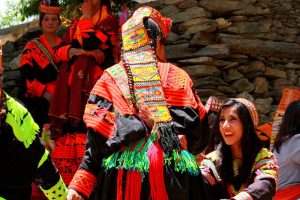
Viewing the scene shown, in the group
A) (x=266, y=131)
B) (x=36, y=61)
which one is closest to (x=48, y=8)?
(x=36, y=61)

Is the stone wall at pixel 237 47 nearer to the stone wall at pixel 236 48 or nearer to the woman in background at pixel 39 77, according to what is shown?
the stone wall at pixel 236 48

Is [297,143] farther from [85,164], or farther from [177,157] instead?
[85,164]

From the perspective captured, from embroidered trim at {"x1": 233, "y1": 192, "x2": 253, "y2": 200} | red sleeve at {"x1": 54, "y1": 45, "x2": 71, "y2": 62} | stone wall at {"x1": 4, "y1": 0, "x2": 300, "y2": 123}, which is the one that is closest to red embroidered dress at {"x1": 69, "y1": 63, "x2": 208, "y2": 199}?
embroidered trim at {"x1": 233, "y1": 192, "x2": 253, "y2": 200}

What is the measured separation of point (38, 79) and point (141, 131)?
264 cm

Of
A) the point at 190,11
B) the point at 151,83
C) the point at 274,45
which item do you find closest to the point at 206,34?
the point at 190,11

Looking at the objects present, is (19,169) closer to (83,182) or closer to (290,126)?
(83,182)

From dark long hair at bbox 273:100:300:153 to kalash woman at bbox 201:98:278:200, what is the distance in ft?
3.01

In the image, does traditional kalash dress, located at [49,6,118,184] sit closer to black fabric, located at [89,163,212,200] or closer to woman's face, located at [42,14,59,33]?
woman's face, located at [42,14,59,33]

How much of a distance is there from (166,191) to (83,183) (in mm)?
462

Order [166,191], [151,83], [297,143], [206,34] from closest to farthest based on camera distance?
[166,191], [151,83], [297,143], [206,34]

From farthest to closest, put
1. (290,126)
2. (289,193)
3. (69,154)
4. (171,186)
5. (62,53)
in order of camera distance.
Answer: (62,53) → (69,154) → (290,126) → (289,193) → (171,186)

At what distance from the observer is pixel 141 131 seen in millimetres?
3100

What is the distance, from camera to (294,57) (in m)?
6.94

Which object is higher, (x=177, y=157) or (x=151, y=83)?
(x=151, y=83)
